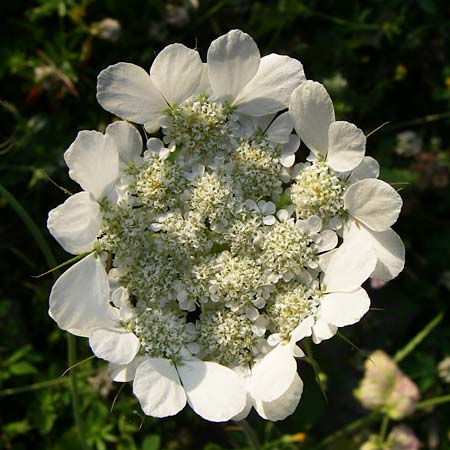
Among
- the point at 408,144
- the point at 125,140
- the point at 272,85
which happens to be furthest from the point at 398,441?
the point at 125,140

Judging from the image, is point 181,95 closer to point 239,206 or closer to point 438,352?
point 239,206

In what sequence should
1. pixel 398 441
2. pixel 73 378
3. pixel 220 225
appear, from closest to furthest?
pixel 220 225 < pixel 73 378 < pixel 398 441

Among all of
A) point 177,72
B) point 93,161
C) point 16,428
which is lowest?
point 16,428

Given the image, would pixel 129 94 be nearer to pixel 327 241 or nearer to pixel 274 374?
pixel 327 241

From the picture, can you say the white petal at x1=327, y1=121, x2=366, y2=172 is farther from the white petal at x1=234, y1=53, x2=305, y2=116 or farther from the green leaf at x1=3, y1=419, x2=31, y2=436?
the green leaf at x1=3, y1=419, x2=31, y2=436

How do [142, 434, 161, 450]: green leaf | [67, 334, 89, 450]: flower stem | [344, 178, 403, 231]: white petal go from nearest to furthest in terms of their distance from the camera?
1. [344, 178, 403, 231]: white petal
2. [67, 334, 89, 450]: flower stem
3. [142, 434, 161, 450]: green leaf

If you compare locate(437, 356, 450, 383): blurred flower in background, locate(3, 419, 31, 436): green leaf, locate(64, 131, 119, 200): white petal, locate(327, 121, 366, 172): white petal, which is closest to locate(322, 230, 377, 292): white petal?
locate(327, 121, 366, 172): white petal

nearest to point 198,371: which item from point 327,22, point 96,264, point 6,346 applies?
point 96,264
